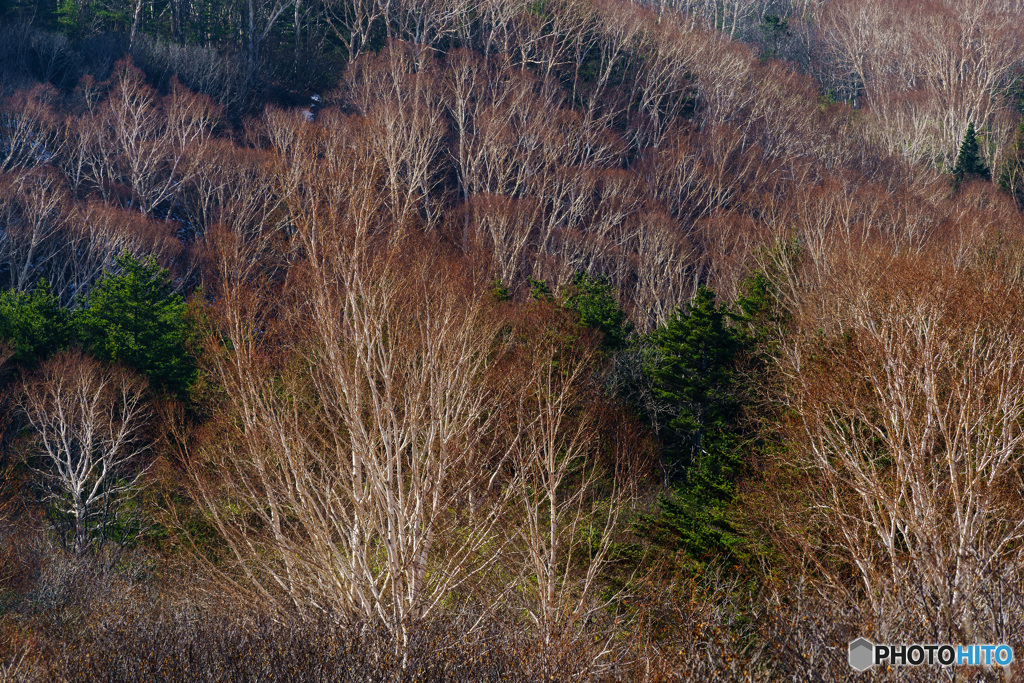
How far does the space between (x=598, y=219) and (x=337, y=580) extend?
32313mm

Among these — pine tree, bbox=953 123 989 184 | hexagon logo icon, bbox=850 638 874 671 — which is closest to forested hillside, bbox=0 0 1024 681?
hexagon logo icon, bbox=850 638 874 671

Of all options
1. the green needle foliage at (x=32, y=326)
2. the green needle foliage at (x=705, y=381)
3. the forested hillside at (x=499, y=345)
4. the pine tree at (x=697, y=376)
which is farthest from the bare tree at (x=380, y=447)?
the green needle foliage at (x=32, y=326)

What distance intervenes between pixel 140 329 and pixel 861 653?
23.9 m

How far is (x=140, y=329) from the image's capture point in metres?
25.2

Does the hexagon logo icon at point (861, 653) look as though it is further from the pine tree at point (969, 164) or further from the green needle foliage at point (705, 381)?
the pine tree at point (969, 164)

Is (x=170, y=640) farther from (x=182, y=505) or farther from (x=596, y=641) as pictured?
(x=182, y=505)

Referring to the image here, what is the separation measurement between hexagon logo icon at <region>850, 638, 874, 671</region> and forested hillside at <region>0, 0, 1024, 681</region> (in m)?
0.09

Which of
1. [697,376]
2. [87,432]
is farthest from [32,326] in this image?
[697,376]

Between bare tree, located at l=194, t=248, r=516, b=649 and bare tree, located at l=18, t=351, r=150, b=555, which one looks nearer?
bare tree, located at l=194, t=248, r=516, b=649

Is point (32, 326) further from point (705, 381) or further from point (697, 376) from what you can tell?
point (705, 381)

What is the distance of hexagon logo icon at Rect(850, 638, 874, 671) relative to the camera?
6.73 meters

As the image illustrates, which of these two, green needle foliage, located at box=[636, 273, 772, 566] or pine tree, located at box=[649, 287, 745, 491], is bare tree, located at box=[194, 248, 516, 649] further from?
pine tree, located at box=[649, 287, 745, 491]

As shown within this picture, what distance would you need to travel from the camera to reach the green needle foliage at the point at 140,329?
24453mm

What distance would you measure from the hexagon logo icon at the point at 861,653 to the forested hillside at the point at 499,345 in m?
0.09
